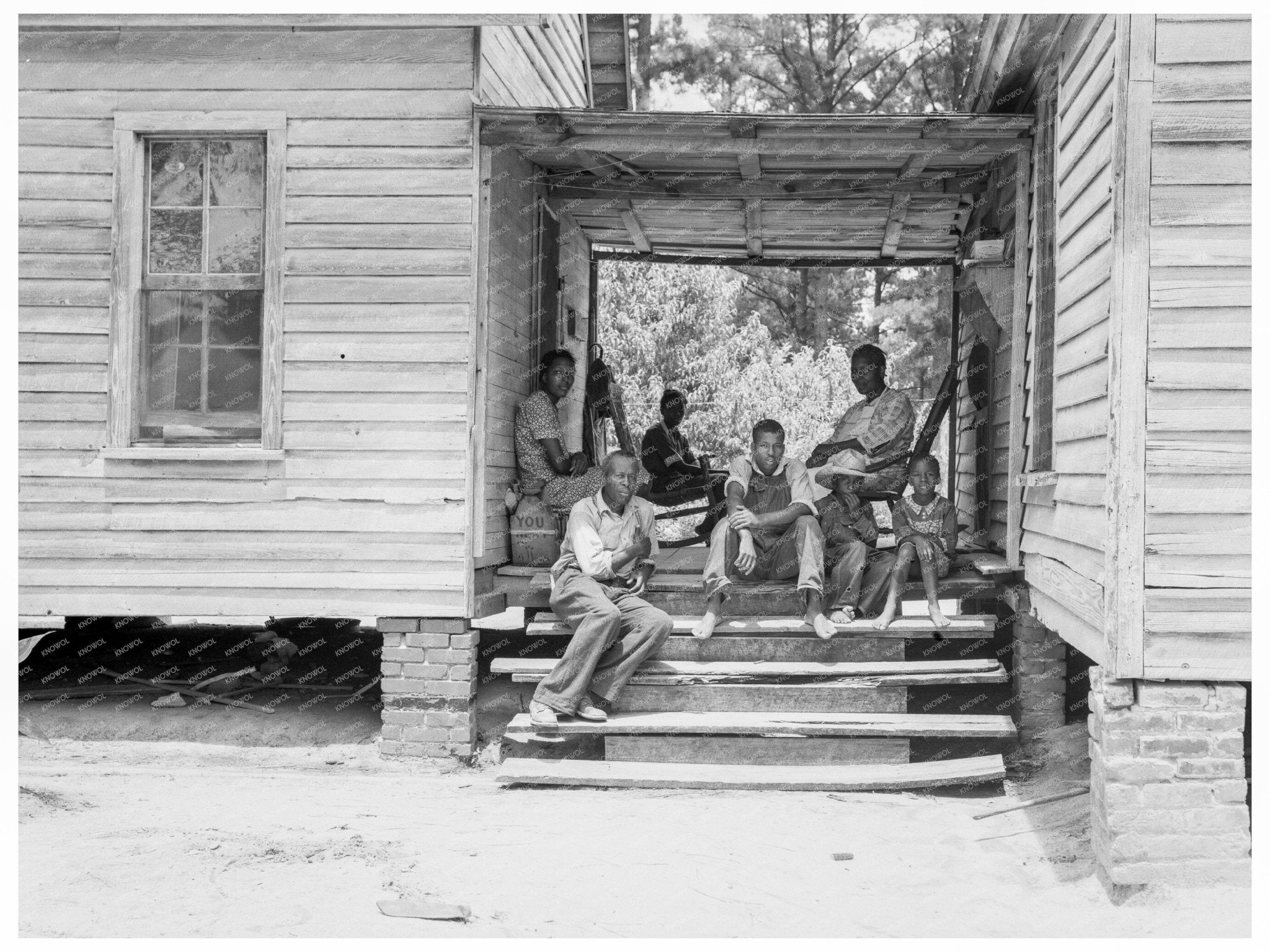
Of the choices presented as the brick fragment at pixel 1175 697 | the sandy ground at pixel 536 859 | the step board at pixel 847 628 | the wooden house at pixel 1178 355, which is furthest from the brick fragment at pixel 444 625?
the brick fragment at pixel 1175 697

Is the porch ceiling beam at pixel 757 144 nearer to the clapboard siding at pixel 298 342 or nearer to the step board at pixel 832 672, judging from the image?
the clapboard siding at pixel 298 342

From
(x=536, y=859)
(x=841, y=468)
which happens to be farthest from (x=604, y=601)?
(x=841, y=468)

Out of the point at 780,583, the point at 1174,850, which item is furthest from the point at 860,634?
the point at 1174,850

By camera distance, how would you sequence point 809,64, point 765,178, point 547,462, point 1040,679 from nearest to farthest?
point 1040,679, point 547,462, point 765,178, point 809,64

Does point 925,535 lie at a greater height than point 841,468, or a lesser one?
lesser

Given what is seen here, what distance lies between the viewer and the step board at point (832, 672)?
671cm

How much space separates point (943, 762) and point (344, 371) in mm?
4316

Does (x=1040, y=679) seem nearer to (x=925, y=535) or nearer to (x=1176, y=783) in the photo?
(x=925, y=535)

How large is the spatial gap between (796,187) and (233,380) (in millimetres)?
4225

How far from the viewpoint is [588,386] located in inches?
395

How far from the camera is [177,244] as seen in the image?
276 inches

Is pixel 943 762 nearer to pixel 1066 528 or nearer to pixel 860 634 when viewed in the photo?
pixel 860 634

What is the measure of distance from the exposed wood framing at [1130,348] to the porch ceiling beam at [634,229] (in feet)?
14.7

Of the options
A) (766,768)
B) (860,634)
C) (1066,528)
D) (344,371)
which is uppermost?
(344,371)
